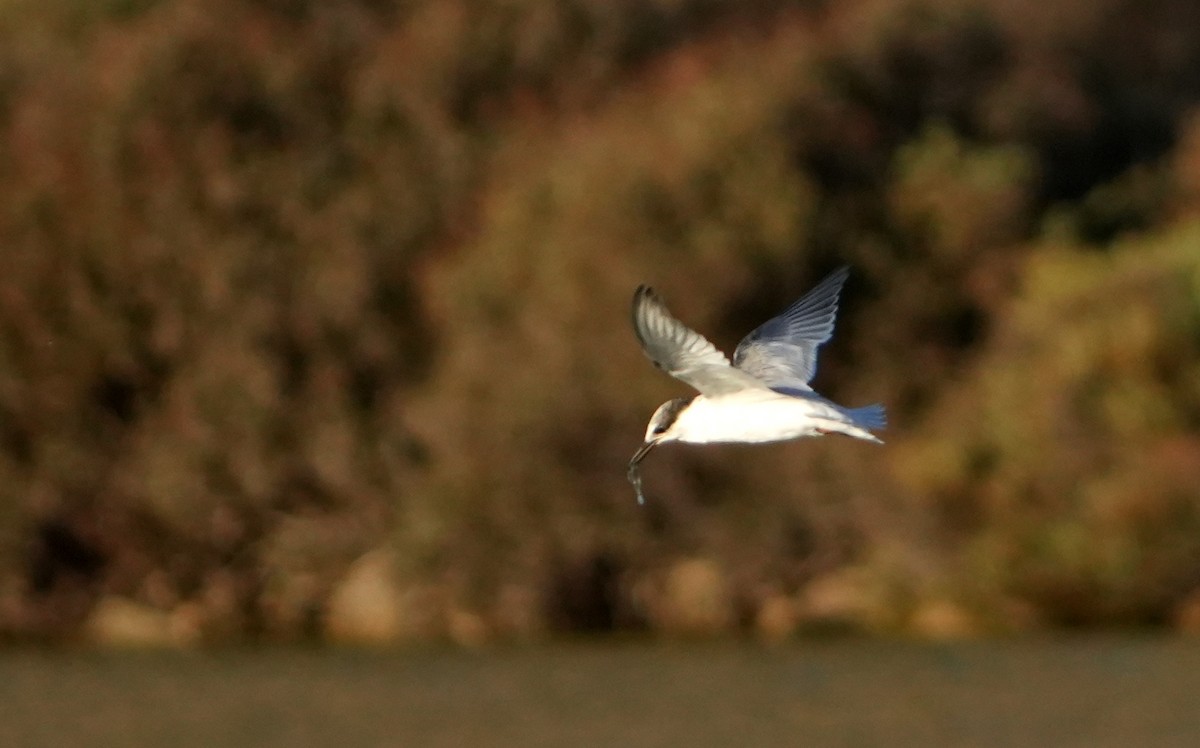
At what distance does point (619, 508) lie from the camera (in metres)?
23.0

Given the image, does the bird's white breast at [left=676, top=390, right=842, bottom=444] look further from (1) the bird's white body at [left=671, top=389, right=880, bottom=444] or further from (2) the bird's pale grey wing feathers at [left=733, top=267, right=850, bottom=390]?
(2) the bird's pale grey wing feathers at [left=733, top=267, right=850, bottom=390]

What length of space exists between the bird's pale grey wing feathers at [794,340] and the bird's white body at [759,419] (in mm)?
573

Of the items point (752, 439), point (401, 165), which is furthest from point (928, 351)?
point (752, 439)

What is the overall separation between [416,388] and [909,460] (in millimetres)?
5733

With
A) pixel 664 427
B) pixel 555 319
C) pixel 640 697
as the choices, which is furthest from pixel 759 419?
pixel 555 319

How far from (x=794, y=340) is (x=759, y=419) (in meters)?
1.10

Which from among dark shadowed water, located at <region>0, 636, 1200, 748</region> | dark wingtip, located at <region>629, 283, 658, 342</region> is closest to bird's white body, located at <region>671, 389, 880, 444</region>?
dark wingtip, located at <region>629, 283, 658, 342</region>

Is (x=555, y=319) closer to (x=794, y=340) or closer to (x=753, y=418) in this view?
(x=794, y=340)

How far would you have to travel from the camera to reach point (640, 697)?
20000 millimetres

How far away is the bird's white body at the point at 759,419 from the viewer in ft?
23.6

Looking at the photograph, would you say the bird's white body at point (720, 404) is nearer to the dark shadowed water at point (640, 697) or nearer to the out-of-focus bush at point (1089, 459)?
the dark shadowed water at point (640, 697)

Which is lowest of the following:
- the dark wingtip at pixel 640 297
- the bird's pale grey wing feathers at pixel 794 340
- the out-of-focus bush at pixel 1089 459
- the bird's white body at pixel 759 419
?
the bird's white body at pixel 759 419

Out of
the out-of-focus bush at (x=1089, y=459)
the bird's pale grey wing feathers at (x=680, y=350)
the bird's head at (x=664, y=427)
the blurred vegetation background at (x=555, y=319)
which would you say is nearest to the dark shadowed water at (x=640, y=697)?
the out-of-focus bush at (x=1089, y=459)

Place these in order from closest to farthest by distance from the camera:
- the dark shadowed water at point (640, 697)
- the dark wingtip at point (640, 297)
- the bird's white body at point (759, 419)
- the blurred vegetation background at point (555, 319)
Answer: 1. the dark wingtip at point (640, 297)
2. the bird's white body at point (759, 419)
3. the dark shadowed water at point (640, 697)
4. the blurred vegetation background at point (555, 319)
